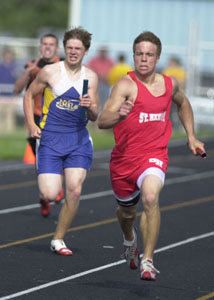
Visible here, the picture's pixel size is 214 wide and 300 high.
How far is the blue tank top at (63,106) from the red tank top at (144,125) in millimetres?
1496

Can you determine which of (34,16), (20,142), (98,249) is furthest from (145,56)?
(34,16)

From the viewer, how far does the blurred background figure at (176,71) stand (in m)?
24.8

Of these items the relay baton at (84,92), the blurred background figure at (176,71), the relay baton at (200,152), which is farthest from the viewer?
the blurred background figure at (176,71)

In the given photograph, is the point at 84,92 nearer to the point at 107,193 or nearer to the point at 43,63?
the point at 43,63

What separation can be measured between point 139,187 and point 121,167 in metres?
0.28

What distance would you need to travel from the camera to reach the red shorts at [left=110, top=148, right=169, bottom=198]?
8.20 metres

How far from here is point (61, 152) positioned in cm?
978

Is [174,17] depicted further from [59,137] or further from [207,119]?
[59,137]

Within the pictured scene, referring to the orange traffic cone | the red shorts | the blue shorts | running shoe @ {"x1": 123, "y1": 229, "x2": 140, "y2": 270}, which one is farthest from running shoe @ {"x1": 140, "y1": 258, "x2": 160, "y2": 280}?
the orange traffic cone

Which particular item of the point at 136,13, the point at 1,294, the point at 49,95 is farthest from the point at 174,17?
the point at 1,294

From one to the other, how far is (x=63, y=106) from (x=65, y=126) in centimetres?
21

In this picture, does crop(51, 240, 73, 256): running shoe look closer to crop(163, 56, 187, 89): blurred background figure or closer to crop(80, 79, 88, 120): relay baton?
crop(80, 79, 88, 120): relay baton

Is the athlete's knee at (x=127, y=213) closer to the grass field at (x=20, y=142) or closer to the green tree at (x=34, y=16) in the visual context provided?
the grass field at (x=20, y=142)

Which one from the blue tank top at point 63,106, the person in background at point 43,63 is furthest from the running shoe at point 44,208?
the blue tank top at point 63,106
